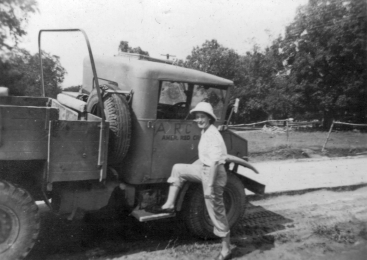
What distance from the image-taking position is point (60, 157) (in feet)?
12.9

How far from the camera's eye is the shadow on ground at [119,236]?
4441 millimetres

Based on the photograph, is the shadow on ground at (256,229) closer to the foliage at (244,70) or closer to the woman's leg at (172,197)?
the woman's leg at (172,197)

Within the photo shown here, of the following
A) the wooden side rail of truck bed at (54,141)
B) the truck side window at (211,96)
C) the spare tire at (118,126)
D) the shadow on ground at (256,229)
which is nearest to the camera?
the wooden side rail of truck bed at (54,141)

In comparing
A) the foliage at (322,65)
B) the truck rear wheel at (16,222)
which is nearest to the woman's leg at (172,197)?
the truck rear wheel at (16,222)

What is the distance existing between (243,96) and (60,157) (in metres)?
42.0

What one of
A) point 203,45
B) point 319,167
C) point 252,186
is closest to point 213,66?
point 203,45

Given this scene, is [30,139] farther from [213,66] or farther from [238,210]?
[213,66]

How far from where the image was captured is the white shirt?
4234 millimetres

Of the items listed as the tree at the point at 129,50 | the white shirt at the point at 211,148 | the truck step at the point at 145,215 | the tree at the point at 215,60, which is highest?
the tree at the point at 215,60

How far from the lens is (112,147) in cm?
441

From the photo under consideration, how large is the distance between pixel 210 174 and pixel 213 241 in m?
1.20

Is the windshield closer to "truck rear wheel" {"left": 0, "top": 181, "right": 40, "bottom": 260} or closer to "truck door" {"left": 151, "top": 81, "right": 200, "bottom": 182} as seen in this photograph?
"truck door" {"left": 151, "top": 81, "right": 200, "bottom": 182}

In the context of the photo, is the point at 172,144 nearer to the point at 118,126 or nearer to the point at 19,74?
the point at 118,126

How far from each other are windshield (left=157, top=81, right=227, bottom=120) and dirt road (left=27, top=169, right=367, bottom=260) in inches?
58.3
